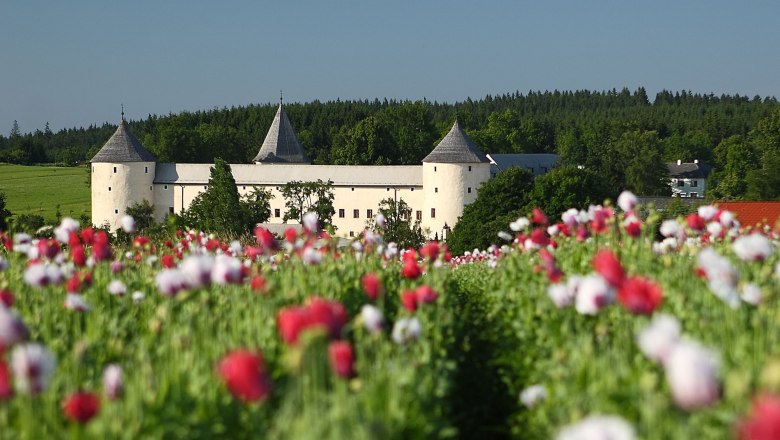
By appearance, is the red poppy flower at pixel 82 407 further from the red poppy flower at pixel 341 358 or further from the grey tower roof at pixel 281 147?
the grey tower roof at pixel 281 147

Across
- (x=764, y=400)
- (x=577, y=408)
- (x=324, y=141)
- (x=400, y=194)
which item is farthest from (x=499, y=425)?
(x=324, y=141)

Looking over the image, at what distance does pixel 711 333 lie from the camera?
523 centimetres

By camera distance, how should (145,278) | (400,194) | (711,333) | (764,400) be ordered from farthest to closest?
(400,194)
(145,278)
(711,333)
(764,400)

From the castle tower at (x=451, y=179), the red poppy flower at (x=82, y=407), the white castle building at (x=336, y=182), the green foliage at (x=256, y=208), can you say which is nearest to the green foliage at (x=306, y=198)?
the green foliage at (x=256, y=208)

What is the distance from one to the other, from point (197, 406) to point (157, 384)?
9.8 inches

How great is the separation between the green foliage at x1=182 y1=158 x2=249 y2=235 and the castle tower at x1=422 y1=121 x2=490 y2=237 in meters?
12.3

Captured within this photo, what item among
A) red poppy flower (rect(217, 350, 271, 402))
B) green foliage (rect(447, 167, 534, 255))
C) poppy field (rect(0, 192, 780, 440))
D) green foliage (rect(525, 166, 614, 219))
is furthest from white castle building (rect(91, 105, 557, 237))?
red poppy flower (rect(217, 350, 271, 402))

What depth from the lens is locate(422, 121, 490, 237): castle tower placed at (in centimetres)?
6506

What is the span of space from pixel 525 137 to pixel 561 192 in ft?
226

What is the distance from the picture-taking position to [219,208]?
58938mm

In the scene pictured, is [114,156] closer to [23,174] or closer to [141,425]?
[23,174]

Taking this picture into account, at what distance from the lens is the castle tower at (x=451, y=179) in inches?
2562

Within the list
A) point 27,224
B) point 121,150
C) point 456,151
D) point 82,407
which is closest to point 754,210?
point 27,224

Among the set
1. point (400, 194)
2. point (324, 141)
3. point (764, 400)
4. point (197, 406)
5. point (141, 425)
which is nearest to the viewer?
point (764, 400)
